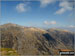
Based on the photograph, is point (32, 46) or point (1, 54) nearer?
point (1, 54)

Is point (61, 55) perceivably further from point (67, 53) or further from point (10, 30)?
point (10, 30)

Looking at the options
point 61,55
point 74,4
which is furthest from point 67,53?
point 74,4

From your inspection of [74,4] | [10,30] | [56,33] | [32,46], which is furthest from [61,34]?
[74,4]

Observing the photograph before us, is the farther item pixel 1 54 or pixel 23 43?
pixel 23 43

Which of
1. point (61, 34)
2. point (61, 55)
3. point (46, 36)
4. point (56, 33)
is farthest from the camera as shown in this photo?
point (46, 36)

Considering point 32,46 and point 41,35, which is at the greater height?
point 41,35

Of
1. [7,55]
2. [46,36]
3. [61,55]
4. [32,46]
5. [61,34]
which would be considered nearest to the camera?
[61,55]

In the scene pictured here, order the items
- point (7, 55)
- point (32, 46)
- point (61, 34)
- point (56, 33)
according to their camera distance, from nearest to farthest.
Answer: point (7, 55) → point (61, 34) → point (56, 33) → point (32, 46)

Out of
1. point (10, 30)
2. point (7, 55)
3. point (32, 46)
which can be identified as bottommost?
point (32, 46)

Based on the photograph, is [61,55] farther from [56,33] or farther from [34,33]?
[34,33]
